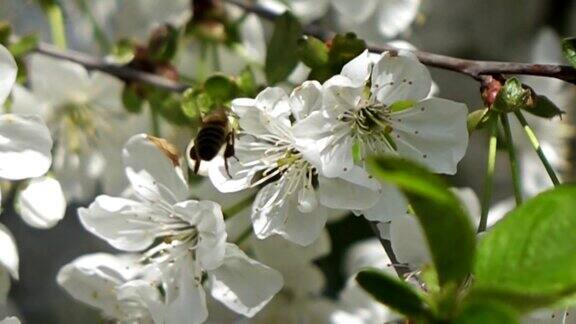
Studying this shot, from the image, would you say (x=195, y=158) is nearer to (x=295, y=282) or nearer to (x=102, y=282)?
(x=102, y=282)

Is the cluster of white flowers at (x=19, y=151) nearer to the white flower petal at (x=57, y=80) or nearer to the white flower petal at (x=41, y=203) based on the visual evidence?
the white flower petal at (x=41, y=203)

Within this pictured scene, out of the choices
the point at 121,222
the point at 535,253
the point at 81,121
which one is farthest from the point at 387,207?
the point at 81,121

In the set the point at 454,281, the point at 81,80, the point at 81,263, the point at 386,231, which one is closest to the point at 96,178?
the point at 81,80

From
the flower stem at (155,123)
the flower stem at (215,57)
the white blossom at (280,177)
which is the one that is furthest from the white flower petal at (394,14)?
the white blossom at (280,177)

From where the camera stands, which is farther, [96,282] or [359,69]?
[96,282]

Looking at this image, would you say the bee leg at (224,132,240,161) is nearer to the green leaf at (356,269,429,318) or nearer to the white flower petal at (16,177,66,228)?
the white flower petal at (16,177,66,228)

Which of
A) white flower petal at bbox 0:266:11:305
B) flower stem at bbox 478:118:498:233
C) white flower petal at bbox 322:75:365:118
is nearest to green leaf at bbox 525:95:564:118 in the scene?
flower stem at bbox 478:118:498:233
